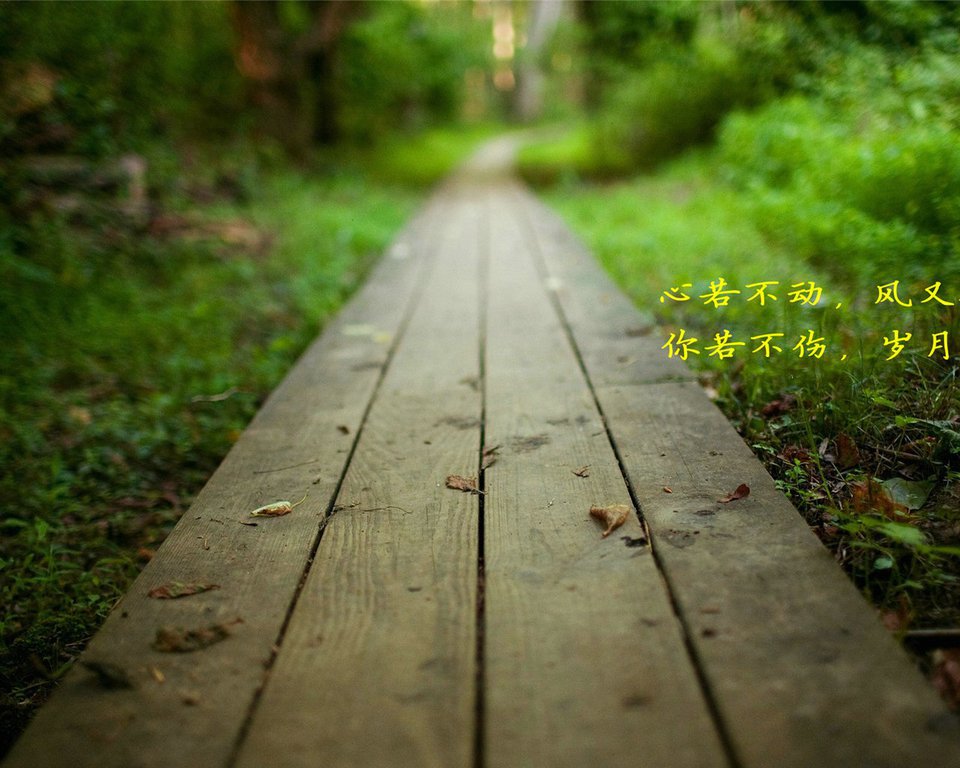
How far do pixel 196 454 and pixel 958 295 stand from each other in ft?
9.34

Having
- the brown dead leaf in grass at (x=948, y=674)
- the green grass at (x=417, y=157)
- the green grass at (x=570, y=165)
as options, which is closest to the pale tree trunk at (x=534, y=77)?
the green grass at (x=417, y=157)

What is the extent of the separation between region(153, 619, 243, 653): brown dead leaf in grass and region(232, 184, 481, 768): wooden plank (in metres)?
0.13

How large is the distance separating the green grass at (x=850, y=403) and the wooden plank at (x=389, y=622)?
823mm

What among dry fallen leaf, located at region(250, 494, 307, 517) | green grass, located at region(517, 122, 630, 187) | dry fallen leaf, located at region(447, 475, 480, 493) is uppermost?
green grass, located at region(517, 122, 630, 187)

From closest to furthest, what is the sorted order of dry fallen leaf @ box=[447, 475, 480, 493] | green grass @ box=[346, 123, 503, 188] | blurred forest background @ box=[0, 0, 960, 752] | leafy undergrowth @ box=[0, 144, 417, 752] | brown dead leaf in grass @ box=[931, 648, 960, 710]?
1. brown dead leaf in grass @ box=[931, 648, 960, 710]
2. dry fallen leaf @ box=[447, 475, 480, 493]
3. blurred forest background @ box=[0, 0, 960, 752]
4. leafy undergrowth @ box=[0, 144, 417, 752]
5. green grass @ box=[346, 123, 503, 188]

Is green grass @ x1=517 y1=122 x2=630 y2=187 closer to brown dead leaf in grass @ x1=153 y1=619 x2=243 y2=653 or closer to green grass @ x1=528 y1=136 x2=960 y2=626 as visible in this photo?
green grass @ x1=528 y1=136 x2=960 y2=626

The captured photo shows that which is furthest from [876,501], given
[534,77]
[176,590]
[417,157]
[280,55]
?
[534,77]

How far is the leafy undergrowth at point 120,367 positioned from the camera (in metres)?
2.09

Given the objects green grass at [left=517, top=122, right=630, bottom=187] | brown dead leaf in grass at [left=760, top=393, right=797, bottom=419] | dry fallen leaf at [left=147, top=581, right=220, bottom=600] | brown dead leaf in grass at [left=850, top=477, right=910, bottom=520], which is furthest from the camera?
green grass at [left=517, top=122, right=630, bottom=187]

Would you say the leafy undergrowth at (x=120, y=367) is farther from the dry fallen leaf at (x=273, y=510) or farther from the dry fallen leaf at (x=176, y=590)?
the dry fallen leaf at (x=273, y=510)

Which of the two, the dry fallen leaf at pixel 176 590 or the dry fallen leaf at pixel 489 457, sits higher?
the dry fallen leaf at pixel 489 457

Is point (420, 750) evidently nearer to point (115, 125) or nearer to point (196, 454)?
point (196, 454)

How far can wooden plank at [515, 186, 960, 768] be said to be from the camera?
3.36ft

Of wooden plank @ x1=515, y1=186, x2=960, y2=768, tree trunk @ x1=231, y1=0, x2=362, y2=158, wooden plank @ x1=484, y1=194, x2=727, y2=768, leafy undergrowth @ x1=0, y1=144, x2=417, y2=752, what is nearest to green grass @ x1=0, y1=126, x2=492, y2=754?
leafy undergrowth @ x1=0, y1=144, x2=417, y2=752
